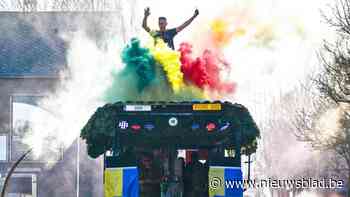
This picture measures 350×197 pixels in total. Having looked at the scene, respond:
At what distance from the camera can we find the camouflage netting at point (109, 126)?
12.0 metres

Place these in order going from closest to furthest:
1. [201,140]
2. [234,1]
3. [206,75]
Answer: [201,140]
[206,75]
[234,1]

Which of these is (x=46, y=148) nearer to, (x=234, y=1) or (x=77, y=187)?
(x=77, y=187)

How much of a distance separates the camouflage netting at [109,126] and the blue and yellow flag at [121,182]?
1.66 ft

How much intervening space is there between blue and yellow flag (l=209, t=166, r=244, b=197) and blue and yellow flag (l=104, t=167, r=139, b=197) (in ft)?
4.25

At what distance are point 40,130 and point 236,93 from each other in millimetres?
20351

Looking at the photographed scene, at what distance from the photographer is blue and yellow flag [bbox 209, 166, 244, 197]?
478 inches

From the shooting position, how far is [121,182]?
11852 mm

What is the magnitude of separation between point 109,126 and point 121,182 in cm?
89

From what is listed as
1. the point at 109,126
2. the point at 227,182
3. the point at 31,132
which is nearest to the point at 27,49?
the point at 31,132

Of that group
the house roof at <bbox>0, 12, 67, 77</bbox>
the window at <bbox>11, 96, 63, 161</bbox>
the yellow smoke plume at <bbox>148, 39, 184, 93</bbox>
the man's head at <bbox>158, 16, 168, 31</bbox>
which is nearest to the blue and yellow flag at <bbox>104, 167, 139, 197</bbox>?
the yellow smoke plume at <bbox>148, 39, 184, 93</bbox>

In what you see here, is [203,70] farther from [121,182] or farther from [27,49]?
[27,49]

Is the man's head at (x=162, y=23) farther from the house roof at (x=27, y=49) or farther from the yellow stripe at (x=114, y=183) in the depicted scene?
the house roof at (x=27, y=49)

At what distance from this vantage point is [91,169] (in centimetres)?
3775

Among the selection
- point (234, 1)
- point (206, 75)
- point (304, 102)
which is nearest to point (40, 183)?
point (304, 102)
